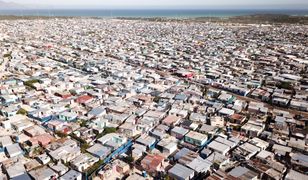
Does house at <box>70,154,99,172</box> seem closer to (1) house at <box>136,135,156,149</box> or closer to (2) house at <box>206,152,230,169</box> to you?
(1) house at <box>136,135,156,149</box>

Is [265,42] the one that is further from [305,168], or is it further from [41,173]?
[41,173]

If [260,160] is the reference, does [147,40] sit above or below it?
above

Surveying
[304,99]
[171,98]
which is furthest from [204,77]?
[304,99]

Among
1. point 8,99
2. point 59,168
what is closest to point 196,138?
point 59,168

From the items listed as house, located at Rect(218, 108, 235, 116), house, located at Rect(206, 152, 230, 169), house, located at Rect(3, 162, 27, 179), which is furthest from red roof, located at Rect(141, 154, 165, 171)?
house, located at Rect(218, 108, 235, 116)

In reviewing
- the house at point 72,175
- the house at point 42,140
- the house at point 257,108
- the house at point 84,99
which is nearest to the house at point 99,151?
the house at point 72,175
